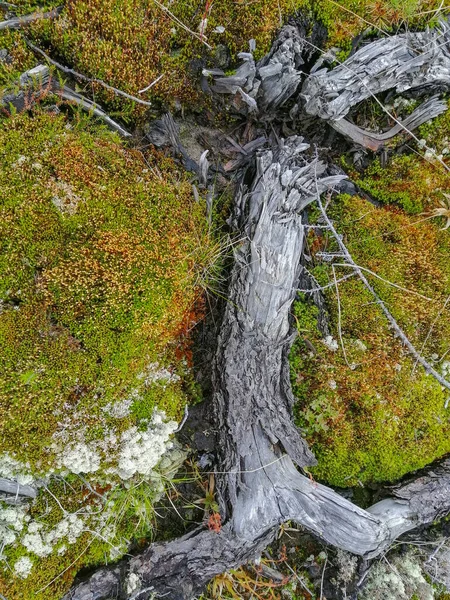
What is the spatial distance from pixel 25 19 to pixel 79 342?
3.07m

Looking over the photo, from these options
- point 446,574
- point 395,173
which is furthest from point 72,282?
point 446,574

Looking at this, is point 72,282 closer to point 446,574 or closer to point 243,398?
point 243,398

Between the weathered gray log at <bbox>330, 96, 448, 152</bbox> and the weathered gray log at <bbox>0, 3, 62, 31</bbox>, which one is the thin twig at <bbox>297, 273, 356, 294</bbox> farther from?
the weathered gray log at <bbox>0, 3, 62, 31</bbox>

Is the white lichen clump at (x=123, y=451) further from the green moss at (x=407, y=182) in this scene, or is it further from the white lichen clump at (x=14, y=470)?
the green moss at (x=407, y=182)

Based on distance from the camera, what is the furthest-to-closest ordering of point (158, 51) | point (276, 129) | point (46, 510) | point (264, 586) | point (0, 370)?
point (276, 129) → point (264, 586) → point (158, 51) → point (46, 510) → point (0, 370)

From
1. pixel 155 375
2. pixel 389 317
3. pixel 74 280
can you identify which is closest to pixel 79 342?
pixel 74 280

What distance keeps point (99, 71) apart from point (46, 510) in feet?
13.8

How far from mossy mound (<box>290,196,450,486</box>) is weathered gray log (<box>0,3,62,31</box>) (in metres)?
3.41

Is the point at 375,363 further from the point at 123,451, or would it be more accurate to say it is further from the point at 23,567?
the point at 23,567

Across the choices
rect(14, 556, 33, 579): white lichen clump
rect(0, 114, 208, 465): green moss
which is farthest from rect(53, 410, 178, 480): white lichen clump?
rect(14, 556, 33, 579): white lichen clump

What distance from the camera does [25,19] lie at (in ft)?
12.2

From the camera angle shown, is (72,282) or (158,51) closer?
(72,282)

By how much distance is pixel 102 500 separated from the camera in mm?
3783

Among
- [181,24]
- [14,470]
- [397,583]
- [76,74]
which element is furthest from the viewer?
[397,583]
